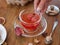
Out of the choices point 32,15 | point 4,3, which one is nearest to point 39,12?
point 32,15

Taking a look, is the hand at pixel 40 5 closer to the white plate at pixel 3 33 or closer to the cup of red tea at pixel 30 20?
the cup of red tea at pixel 30 20

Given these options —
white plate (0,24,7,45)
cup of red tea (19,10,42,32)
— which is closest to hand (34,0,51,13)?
cup of red tea (19,10,42,32)

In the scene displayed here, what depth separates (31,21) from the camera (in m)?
0.80

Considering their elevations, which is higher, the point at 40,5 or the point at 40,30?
the point at 40,5

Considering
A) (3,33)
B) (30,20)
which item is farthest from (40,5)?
(3,33)

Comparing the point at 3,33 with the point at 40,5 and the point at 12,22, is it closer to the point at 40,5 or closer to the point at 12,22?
the point at 12,22

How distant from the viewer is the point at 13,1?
93cm

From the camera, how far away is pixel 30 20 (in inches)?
31.5

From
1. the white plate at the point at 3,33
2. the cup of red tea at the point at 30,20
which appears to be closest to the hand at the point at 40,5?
the cup of red tea at the point at 30,20

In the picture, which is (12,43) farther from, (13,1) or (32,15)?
(13,1)

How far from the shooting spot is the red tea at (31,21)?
31.3 inches

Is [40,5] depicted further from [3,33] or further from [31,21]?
[3,33]

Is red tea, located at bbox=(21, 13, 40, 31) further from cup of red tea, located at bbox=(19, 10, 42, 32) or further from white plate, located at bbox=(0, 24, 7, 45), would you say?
white plate, located at bbox=(0, 24, 7, 45)

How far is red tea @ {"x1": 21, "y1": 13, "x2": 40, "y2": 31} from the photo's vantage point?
80 cm
